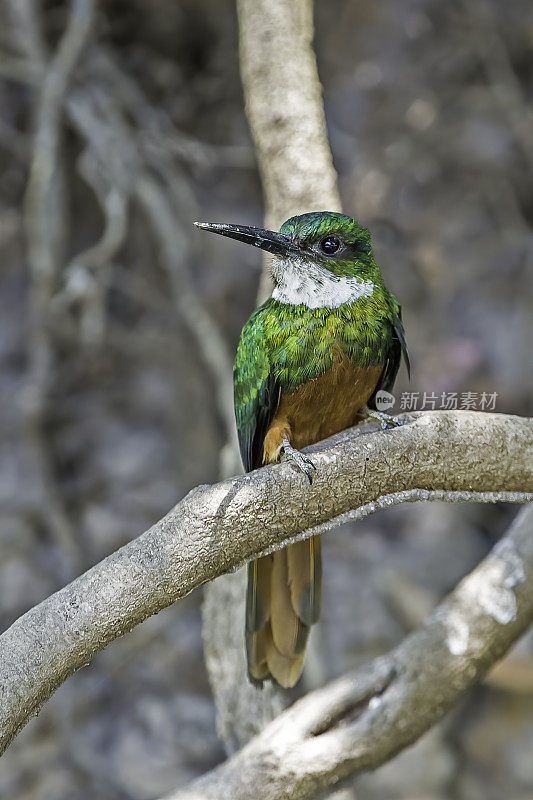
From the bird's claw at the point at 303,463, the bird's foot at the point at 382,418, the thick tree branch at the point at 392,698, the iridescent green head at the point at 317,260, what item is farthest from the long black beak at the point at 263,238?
the thick tree branch at the point at 392,698

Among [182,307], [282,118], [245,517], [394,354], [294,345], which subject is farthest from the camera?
[182,307]

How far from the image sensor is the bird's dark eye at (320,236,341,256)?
1824 millimetres

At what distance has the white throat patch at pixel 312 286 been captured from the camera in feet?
5.80

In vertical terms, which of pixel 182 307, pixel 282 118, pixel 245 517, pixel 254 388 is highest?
pixel 282 118

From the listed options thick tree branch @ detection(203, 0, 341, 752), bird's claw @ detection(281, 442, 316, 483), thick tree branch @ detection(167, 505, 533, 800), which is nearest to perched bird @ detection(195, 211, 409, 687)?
thick tree branch @ detection(167, 505, 533, 800)

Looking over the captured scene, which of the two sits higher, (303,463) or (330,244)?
(330,244)

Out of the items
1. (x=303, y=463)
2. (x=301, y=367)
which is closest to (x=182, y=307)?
(x=301, y=367)

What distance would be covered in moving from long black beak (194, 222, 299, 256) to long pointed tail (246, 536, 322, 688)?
66 centimetres

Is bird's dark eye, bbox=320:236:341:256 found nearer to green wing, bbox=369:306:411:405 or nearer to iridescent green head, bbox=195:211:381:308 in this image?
iridescent green head, bbox=195:211:381:308

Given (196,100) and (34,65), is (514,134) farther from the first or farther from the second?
(34,65)

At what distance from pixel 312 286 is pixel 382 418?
0.33 m

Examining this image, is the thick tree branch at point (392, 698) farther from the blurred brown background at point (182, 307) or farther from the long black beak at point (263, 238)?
the long black beak at point (263, 238)

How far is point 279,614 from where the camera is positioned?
180 cm

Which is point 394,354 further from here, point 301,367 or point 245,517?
point 245,517
